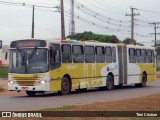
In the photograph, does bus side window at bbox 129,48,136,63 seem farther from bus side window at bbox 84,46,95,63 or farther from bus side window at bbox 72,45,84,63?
bus side window at bbox 72,45,84,63

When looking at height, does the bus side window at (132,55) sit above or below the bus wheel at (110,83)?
above

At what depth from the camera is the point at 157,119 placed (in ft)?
46.2

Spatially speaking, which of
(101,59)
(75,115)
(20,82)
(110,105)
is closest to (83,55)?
(101,59)

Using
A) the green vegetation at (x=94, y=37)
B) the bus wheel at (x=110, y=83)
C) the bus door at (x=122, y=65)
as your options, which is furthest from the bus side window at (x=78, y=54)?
the green vegetation at (x=94, y=37)

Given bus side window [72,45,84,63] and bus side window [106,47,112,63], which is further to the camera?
bus side window [106,47,112,63]

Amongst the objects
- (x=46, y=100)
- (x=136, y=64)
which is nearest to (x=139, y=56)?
(x=136, y=64)

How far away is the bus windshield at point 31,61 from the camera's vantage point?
23.7 meters

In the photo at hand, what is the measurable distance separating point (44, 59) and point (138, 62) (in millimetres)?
11130

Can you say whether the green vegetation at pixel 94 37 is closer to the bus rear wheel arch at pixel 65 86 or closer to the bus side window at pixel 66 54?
the bus side window at pixel 66 54

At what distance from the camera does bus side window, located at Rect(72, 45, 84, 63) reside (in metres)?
26.0

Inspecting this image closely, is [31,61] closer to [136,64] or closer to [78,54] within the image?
[78,54]

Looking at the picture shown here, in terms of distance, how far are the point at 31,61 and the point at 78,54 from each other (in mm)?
3424

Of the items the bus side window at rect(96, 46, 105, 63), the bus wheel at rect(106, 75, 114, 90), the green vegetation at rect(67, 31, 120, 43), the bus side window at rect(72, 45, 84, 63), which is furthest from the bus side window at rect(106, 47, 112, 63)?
the green vegetation at rect(67, 31, 120, 43)

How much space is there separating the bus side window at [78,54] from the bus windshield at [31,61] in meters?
2.56
